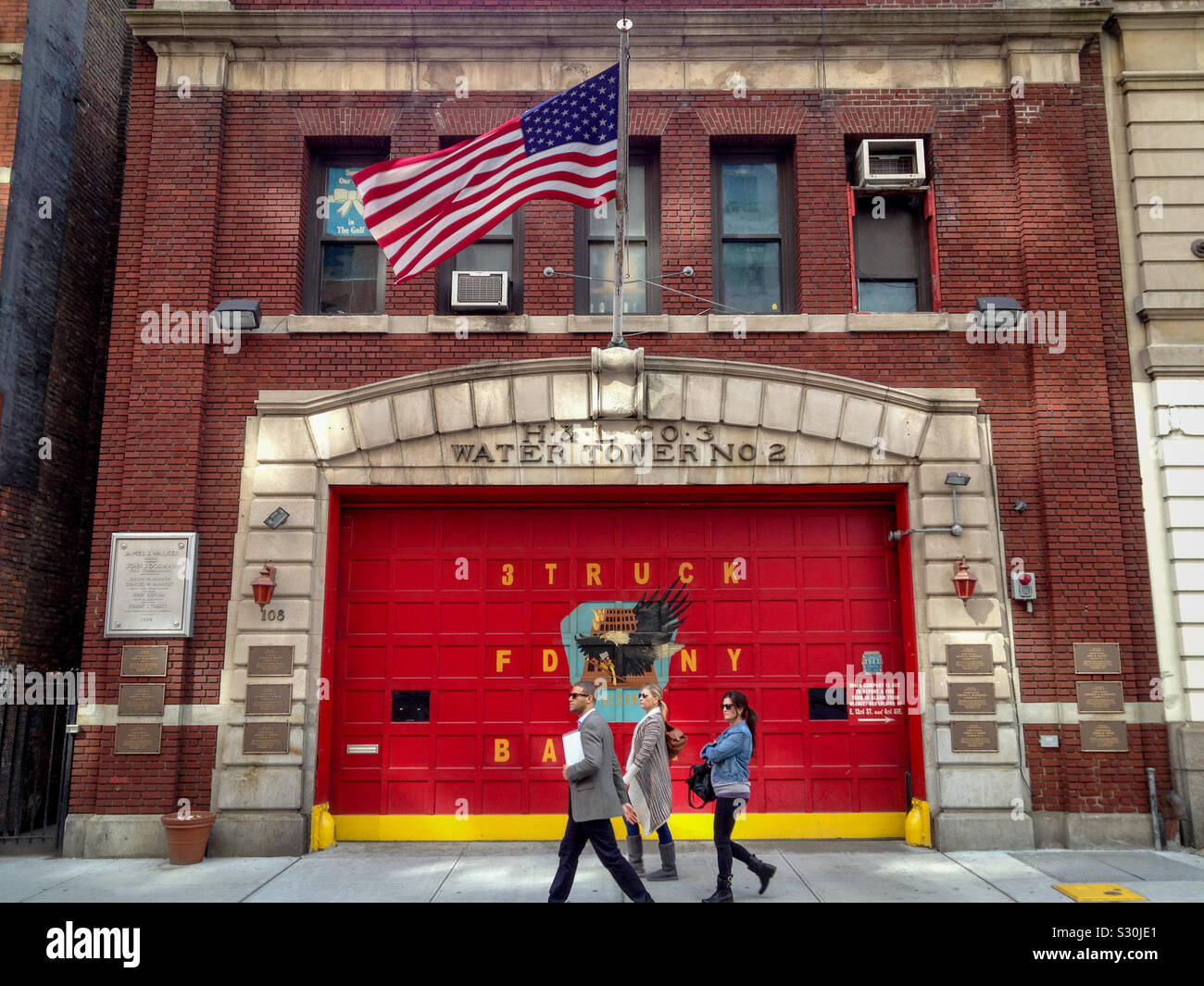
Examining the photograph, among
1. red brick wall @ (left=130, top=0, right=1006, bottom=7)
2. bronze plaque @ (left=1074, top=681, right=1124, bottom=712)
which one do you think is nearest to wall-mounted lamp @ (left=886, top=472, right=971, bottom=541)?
bronze plaque @ (left=1074, top=681, right=1124, bottom=712)

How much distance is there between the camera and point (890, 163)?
11.8 m

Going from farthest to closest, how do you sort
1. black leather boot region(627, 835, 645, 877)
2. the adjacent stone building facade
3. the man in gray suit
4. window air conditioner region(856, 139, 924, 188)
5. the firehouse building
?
1. window air conditioner region(856, 139, 924, 188)
2. the adjacent stone building facade
3. the firehouse building
4. black leather boot region(627, 835, 645, 877)
5. the man in gray suit

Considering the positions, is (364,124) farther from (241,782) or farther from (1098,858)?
(1098,858)

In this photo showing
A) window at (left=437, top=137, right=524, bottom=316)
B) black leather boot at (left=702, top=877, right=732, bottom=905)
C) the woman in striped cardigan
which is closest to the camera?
black leather boot at (left=702, top=877, right=732, bottom=905)

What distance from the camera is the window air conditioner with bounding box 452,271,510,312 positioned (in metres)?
11.4

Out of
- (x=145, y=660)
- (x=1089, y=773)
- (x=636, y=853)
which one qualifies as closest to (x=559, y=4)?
(x=145, y=660)

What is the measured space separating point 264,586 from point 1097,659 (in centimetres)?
944

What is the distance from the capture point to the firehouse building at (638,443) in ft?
34.9

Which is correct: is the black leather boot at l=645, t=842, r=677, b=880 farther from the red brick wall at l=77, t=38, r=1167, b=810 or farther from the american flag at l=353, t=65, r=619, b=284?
the american flag at l=353, t=65, r=619, b=284

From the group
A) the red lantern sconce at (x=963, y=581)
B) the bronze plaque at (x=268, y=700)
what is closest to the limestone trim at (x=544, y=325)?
the red lantern sconce at (x=963, y=581)

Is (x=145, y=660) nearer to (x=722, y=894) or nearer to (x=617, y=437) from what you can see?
(x=617, y=437)

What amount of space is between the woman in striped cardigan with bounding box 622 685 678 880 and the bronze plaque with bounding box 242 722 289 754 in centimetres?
395

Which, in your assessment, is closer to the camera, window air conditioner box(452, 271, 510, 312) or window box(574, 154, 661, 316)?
window air conditioner box(452, 271, 510, 312)

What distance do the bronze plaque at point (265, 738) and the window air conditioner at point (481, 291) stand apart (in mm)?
5329
